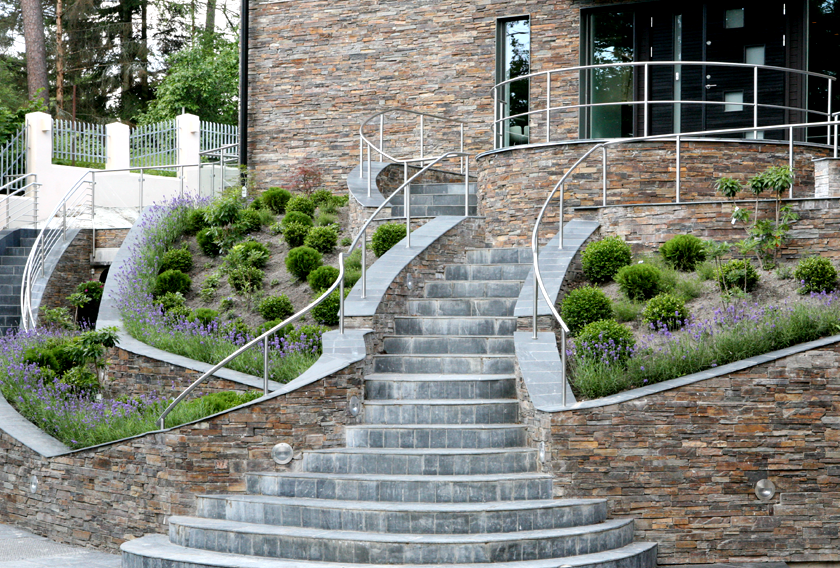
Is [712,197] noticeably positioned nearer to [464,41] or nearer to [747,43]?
[747,43]

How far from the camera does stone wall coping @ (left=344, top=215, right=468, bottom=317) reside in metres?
10.5

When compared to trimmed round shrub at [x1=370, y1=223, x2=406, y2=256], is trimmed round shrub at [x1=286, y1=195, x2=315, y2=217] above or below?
above

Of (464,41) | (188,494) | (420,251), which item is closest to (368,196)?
(420,251)

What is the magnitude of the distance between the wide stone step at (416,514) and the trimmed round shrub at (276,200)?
25.9ft

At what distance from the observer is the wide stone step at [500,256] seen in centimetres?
1213

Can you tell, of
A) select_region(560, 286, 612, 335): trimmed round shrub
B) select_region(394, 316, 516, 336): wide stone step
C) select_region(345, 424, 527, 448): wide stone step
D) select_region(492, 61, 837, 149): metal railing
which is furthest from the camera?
select_region(492, 61, 837, 149): metal railing

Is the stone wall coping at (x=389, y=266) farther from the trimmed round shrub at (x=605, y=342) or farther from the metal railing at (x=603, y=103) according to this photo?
the metal railing at (x=603, y=103)

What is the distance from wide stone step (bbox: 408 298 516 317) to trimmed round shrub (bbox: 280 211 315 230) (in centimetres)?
385

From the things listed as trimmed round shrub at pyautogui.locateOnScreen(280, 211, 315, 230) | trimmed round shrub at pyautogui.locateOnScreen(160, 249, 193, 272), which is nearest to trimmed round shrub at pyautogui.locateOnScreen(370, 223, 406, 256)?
trimmed round shrub at pyautogui.locateOnScreen(280, 211, 315, 230)

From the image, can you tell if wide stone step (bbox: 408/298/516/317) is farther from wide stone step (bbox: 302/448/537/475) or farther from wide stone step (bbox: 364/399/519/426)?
wide stone step (bbox: 302/448/537/475)

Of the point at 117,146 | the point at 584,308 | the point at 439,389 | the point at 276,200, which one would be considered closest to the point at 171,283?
the point at 276,200

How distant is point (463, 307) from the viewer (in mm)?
11211

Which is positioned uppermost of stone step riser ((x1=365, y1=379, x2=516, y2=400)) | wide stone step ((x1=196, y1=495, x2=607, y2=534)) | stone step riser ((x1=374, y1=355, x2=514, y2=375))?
stone step riser ((x1=374, y1=355, x2=514, y2=375))

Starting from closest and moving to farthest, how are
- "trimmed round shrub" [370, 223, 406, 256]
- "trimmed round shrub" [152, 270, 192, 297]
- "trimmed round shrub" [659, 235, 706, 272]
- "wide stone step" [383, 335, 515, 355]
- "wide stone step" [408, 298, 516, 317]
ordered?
"wide stone step" [383, 335, 515, 355] < "wide stone step" [408, 298, 516, 317] < "trimmed round shrub" [659, 235, 706, 272] < "trimmed round shrub" [370, 223, 406, 256] < "trimmed round shrub" [152, 270, 192, 297]
